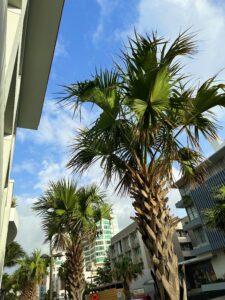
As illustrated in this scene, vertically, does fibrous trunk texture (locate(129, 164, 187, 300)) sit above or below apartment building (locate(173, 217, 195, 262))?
below

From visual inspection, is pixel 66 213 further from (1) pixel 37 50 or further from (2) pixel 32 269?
(2) pixel 32 269

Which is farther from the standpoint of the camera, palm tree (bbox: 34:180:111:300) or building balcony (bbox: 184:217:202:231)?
building balcony (bbox: 184:217:202:231)

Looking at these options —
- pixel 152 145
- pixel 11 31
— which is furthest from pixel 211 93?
pixel 11 31

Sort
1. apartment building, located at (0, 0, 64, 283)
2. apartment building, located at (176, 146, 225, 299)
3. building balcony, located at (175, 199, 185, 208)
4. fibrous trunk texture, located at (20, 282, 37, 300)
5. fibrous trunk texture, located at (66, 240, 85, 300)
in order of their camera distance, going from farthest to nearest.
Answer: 1. building balcony, located at (175, 199, 185, 208)
2. apartment building, located at (176, 146, 225, 299)
3. fibrous trunk texture, located at (20, 282, 37, 300)
4. fibrous trunk texture, located at (66, 240, 85, 300)
5. apartment building, located at (0, 0, 64, 283)

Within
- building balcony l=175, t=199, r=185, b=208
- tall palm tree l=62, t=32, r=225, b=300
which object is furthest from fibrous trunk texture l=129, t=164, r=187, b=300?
building balcony l=175, t=199, r=185, b=208

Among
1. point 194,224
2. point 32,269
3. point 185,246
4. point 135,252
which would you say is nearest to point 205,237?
point 194,224

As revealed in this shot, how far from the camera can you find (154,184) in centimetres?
464

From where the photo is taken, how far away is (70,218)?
37.9 ft

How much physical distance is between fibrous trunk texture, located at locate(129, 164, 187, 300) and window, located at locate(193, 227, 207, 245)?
3504 cm

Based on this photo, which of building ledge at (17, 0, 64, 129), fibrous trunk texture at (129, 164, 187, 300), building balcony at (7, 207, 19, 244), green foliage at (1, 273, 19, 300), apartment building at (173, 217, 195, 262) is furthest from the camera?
apartment building at (173, 217, 195, 262)

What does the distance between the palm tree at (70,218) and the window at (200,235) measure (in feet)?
93.7

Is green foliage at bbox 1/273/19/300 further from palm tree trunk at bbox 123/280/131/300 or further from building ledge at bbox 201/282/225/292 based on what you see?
building ledge at bbox 201/282/225/292

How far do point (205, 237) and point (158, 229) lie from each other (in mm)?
35273

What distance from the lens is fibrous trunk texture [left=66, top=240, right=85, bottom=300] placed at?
10.2m
